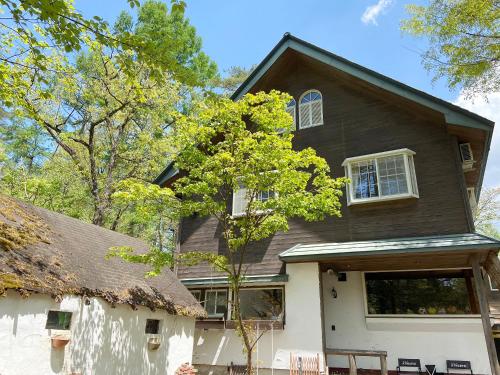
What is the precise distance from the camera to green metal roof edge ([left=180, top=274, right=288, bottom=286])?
1071 centimetres

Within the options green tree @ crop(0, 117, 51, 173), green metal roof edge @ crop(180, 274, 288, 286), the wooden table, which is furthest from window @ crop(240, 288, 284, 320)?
green tree @ crop(0, 117, 51, 173)

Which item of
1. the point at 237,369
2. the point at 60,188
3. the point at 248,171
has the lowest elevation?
the point at 237,369

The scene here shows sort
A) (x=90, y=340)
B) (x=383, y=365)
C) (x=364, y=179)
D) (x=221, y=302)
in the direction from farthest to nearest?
(x=221, y=302) < (x=364, y=179) < (x=383, y=365) < (x=90, y=340)

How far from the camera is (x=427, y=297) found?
1030cm

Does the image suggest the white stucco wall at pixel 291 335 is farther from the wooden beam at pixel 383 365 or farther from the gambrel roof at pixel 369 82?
the gambrel roof at pixel 369 82

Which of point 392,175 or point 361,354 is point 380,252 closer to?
point 361,354

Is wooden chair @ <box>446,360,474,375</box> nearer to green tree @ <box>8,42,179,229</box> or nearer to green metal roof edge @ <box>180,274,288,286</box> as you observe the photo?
green metal roof edge @ <box>180,274,288,286</box>

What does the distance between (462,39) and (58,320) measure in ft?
37.3

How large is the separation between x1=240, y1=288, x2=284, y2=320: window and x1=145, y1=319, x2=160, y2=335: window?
2687mm

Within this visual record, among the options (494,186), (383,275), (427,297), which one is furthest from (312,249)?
(494,186)

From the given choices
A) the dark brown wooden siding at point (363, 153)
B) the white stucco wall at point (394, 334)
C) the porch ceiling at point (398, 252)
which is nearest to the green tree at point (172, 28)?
the dark brown wooden siding at point (363, 153)

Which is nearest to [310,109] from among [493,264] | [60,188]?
[493,264]

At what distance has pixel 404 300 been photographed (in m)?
10.5

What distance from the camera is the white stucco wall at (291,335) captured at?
9.82m
